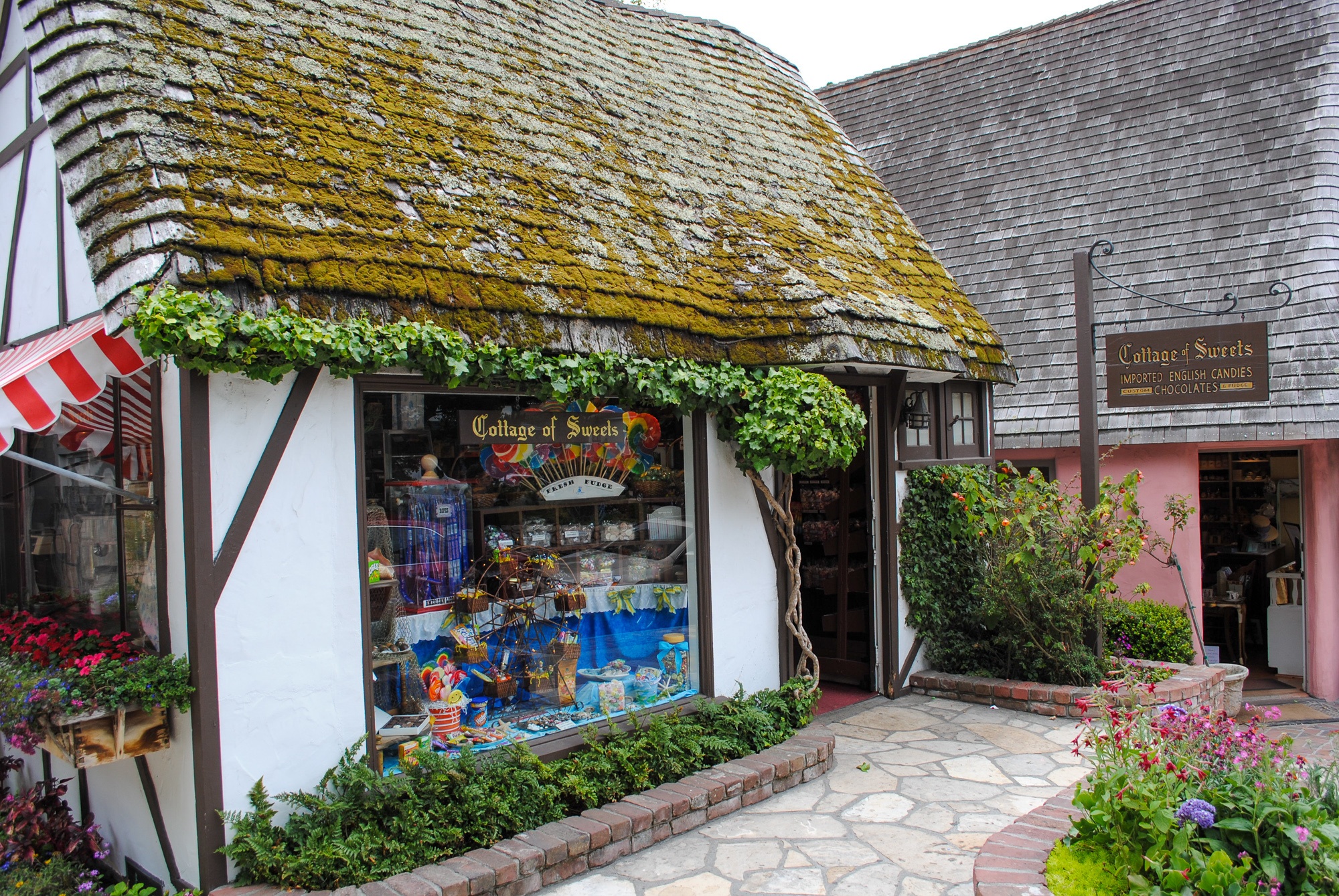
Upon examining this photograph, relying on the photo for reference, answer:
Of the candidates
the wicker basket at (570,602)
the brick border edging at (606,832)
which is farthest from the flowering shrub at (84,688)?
the wicker basket at (570,602)

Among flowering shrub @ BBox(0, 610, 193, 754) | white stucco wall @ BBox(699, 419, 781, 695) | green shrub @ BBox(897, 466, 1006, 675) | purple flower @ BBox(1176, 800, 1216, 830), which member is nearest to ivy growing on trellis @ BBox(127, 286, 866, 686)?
white stucco wall @ BBox(699, 419, 781, 695)

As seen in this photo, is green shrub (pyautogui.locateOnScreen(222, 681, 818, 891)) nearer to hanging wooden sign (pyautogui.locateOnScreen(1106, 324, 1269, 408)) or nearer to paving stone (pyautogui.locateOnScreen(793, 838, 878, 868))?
paving stone (pyautogui.locateOnScreen(793, 838, 878, 868))

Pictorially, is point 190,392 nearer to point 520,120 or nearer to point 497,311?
point 497,311

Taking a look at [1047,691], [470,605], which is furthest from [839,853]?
[1047,691]

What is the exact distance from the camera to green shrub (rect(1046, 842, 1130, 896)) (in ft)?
11.4

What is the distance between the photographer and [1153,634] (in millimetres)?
9086

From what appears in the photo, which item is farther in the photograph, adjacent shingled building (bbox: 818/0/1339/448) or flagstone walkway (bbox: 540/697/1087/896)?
adjacent shingled building (bbox: 818/0/1339/448)

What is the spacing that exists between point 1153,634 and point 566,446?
666cm

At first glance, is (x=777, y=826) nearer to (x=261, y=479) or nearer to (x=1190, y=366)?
(x=261, y=479)

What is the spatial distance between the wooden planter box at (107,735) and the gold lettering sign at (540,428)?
1.97 metres

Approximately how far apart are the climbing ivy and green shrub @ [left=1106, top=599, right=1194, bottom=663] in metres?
4.73

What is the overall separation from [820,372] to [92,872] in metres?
5.27

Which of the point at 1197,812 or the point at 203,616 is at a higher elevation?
the point at 203,616

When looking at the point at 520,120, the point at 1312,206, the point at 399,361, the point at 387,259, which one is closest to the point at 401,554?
the point at 399,361
